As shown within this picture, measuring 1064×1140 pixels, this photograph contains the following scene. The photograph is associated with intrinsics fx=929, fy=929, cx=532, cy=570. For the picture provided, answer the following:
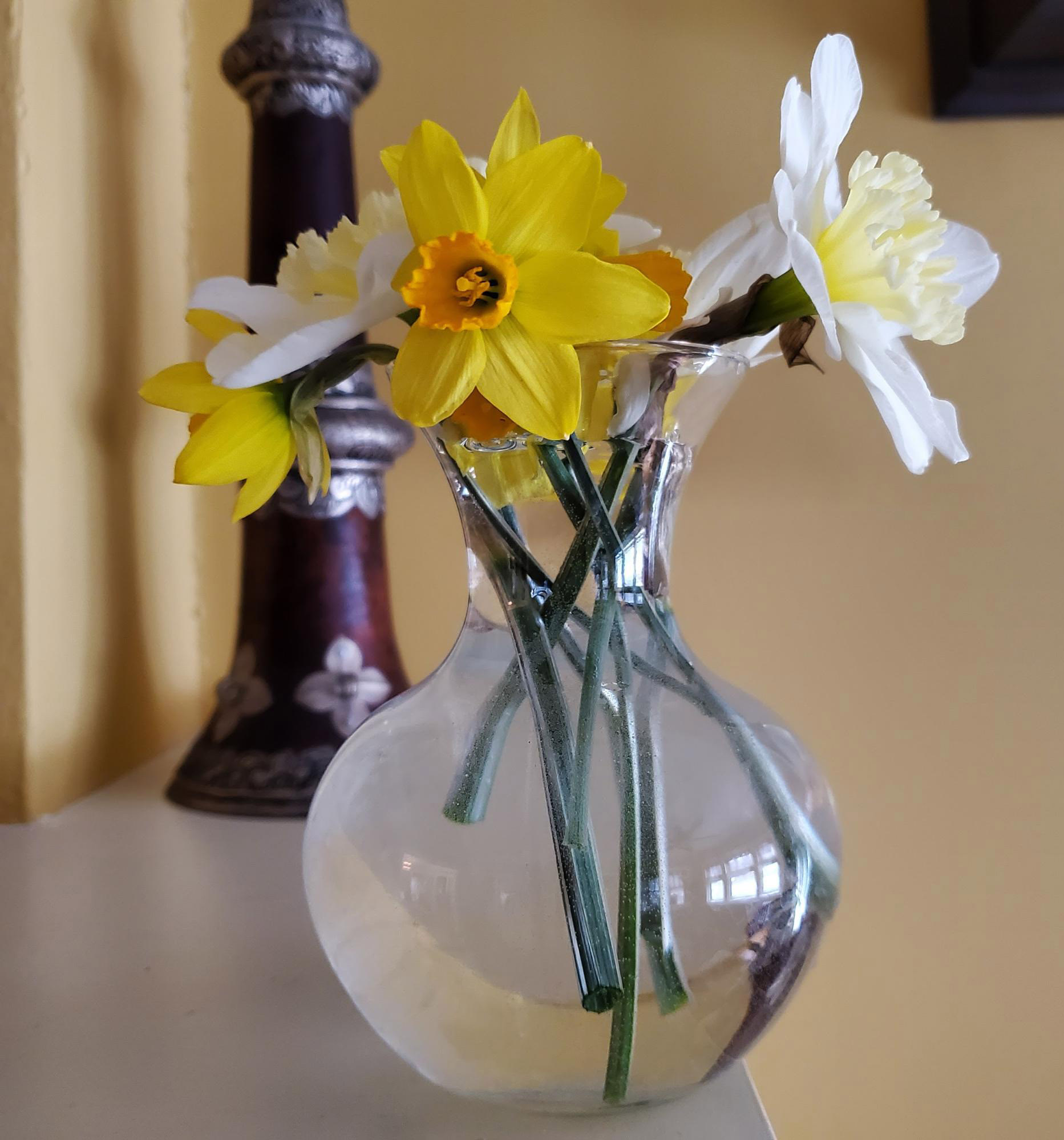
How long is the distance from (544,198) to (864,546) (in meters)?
0.58

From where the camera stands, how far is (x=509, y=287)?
0.86 ft

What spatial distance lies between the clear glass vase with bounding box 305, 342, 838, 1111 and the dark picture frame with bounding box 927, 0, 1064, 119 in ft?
1.90

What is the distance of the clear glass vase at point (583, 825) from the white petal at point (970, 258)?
85 millimetres

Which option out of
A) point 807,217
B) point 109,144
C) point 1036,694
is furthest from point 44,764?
point 1036,694

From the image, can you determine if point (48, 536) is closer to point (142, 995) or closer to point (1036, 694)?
point (142, 995)

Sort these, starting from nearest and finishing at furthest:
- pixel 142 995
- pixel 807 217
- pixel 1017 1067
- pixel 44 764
A: pixel 807 217, pixel 142 995, pixel 44 764, pixel 1017 1067

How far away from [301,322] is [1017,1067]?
812 mm

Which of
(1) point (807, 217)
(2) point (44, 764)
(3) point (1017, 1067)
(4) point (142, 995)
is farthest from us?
(3) point (1017, 1067)

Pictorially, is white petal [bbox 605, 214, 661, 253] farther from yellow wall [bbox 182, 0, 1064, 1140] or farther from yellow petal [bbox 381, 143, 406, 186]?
yellow wall [bbox 182, 0, 1064, 1140]

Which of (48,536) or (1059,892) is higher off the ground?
(48,536)

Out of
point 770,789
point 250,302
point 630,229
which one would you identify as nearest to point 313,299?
point 250,302

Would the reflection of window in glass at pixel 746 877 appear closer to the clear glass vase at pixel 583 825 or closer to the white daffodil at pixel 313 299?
the clear glass vase at pixel 583 825

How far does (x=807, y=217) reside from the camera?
0.93 feet

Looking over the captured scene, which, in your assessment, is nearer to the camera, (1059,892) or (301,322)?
(301,322)
